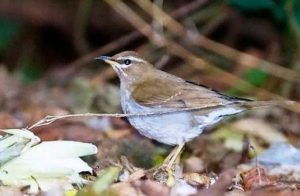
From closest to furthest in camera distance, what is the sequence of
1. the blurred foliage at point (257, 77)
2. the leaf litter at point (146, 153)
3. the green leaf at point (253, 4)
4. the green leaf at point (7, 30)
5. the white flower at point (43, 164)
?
1. the leaf litter at point (146, 153)
2. the white flower at point (43, 164)
3. the green leaf at point (253, 4)
4. the blurred foliage at point (257, 77)
5. the green leaf at point (7, 30)

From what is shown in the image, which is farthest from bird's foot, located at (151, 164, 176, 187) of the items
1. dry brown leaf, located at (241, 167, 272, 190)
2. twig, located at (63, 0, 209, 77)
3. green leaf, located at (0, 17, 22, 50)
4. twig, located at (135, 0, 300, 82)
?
green leaf, located at (0, 17, 22, 50)

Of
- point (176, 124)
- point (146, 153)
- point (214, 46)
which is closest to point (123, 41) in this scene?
point (214, 46)

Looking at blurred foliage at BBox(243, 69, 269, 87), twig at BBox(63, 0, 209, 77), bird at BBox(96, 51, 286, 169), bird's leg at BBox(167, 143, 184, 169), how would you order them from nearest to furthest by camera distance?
1. bird's leg at BBox(167, 143, 184, 169)
2. bird at BBox(96, 51, 286, 169)
3. blurred foliage at BBox(243, 69, 269, 87)
4. twig at BBox(63, 0, 209, 77)

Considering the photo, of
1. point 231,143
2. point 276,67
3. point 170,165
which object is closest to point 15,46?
point 276,67

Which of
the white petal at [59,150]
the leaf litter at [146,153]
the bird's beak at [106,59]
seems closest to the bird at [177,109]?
the leaf litter at [146,153]

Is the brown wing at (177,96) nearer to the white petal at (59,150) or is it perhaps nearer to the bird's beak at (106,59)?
the bird's beak at (106,59)

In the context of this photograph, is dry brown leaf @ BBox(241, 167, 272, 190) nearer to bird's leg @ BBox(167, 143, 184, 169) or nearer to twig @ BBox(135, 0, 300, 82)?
bird's leg @ BBox(167, 143, 184, 169)

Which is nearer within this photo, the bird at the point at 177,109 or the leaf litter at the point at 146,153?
the leaf litter at the point at 146,153
